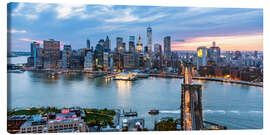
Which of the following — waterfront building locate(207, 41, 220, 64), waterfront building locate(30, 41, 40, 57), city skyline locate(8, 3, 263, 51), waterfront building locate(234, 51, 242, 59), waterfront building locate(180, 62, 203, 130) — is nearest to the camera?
waterfront building locate(180, 62, 203, 130)

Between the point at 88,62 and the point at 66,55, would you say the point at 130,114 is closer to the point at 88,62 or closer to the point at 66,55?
the point at 66,55

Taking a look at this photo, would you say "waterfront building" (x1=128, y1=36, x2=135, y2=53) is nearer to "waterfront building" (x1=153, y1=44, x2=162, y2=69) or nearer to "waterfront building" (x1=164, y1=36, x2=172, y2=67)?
"waterfront building" (x1=153, y1=44, x2=162, y2=69)

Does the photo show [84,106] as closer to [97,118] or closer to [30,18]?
[97,118]

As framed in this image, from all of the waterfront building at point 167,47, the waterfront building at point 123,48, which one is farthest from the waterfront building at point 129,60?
the waterfront building at point 167,47

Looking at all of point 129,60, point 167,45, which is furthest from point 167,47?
point 129,60

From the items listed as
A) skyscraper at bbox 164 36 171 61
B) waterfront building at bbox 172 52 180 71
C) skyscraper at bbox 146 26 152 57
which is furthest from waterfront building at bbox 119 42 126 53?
waterfront building at bbox 172 52 180 71
